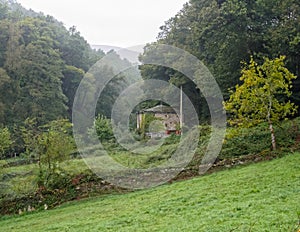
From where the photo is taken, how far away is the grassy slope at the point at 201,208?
295 inches

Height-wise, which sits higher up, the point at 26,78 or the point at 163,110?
the point at 26,78

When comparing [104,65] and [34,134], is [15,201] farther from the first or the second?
[104,65]

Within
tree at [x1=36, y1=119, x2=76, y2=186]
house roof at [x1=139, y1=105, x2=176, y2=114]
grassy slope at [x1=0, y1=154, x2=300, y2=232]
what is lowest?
grassy slope at [x1=0, y1=154, x2=300, y2=232]

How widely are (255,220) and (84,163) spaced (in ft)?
45.9

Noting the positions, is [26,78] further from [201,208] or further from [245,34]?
[201,208]

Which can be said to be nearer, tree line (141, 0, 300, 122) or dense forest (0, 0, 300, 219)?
dense forest (0, 0, 300, 219)

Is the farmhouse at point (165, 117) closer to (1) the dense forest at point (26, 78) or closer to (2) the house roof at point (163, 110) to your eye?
(2) the house roof at point (163, 110)

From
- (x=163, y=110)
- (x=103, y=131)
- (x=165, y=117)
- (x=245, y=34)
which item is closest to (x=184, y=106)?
(x=165, y=117)

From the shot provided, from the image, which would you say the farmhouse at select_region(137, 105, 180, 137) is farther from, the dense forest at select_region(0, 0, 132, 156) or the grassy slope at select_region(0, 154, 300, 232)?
the grassy slope at select_region(0, 154, 300, 232)

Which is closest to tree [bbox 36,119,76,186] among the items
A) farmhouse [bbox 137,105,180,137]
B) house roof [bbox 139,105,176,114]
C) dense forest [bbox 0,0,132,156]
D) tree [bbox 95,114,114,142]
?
tree [bbox 95,114,114,142]

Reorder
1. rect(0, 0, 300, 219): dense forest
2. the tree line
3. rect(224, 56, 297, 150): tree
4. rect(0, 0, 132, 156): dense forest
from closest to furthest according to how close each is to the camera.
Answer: rect(224, 56, 297, 150): tree, rect(0, 0, 300, 219): dense forest, the tree line, rect(0, 0, 132, 156): dense forest

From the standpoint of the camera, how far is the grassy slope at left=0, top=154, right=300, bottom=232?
295 inches

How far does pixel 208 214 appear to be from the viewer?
8.51m

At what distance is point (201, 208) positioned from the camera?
938 centimetres
